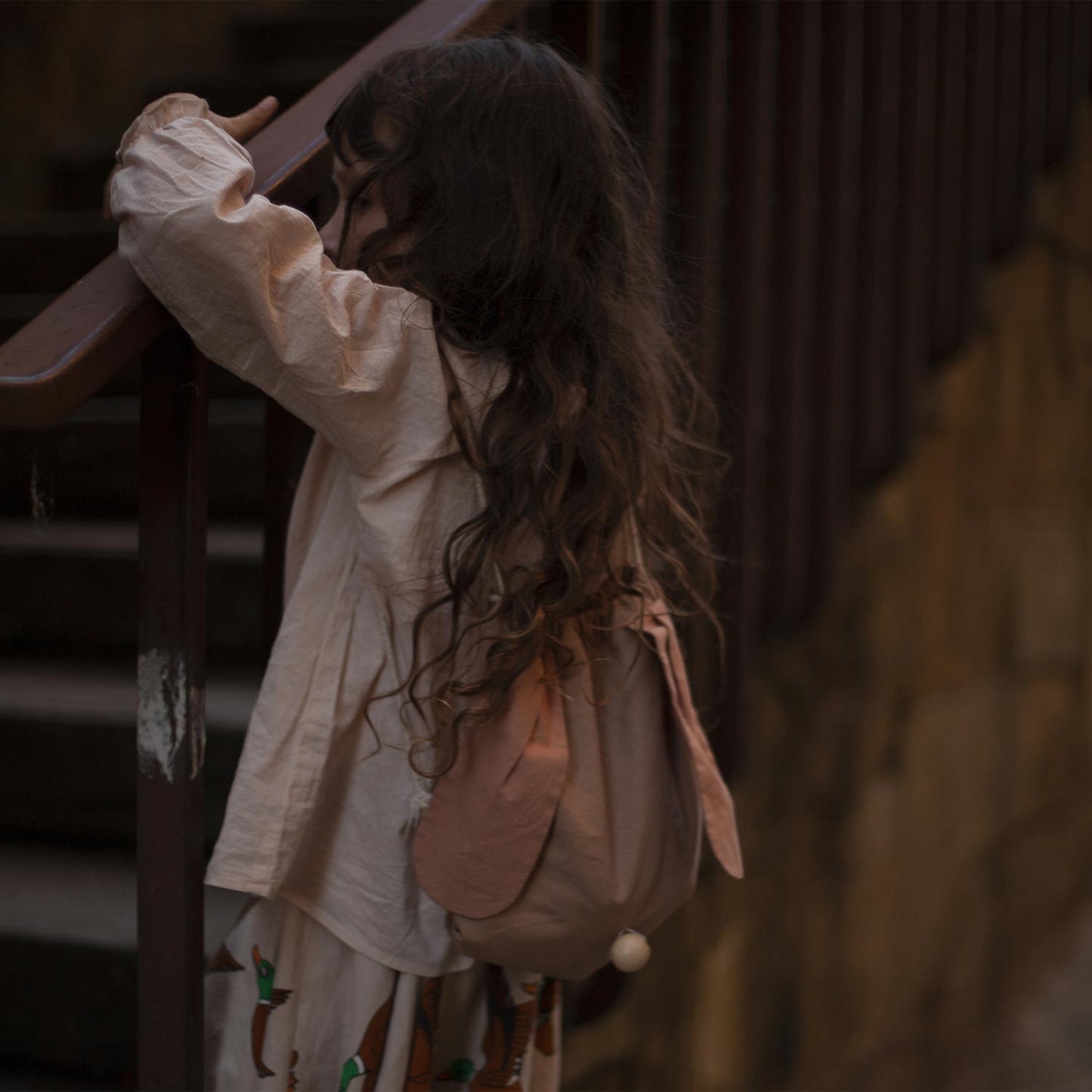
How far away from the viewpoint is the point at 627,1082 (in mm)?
2107

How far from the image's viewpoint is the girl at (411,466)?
1183mm

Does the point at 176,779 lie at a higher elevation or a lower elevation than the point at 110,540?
higher

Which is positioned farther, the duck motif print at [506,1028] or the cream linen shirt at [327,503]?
the duck motif print at [506,1028]

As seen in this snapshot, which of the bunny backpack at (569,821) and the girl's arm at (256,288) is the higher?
the girl's arm at (256,288)

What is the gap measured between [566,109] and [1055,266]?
107 inches

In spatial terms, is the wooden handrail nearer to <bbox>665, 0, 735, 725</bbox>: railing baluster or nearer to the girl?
the girl

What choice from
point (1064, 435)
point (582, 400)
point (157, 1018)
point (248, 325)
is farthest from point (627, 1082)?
point (1064, 435)

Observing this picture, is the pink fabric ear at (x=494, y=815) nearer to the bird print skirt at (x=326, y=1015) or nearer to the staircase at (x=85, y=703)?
the bird print skirt at (x=326, y=1015)

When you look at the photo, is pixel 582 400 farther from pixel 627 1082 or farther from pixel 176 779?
pixel 627 1082

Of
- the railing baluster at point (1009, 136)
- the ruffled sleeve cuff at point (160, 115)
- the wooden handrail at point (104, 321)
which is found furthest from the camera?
the railing baluster at point (1009, 136)

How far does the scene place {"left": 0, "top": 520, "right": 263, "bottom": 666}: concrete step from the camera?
1.82 metres

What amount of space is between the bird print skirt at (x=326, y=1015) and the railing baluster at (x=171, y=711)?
5.2 inches

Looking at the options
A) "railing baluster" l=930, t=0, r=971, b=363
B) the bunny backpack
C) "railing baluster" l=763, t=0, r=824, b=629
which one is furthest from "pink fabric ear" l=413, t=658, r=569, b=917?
"railing baluster" l=930, t=0, r=971, b=363

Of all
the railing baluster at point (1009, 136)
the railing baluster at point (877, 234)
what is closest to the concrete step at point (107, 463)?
the railing baluster at point (877, 234)
